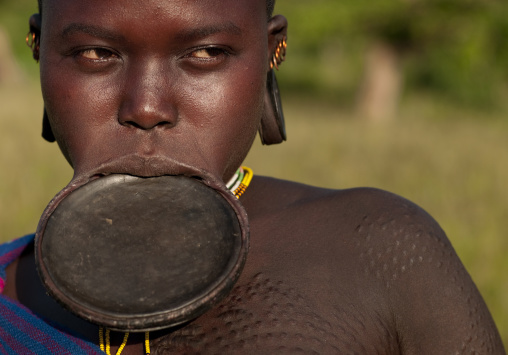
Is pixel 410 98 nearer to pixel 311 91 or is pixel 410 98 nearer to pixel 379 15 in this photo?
pixel 311 91

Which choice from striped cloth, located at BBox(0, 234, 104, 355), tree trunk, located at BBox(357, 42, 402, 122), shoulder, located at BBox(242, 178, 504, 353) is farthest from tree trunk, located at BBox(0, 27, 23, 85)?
shoulder, located at BBox(242, 178, 504, 353)

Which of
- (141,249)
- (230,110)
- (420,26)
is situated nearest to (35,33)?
(230,110)

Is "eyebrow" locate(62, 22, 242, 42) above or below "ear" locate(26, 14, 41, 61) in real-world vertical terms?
above

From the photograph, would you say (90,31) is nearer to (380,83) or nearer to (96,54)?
(96,54)

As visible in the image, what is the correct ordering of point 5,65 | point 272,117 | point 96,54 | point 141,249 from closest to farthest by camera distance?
point 141,249 < point 96,54 < point 272,117 < point 5,65

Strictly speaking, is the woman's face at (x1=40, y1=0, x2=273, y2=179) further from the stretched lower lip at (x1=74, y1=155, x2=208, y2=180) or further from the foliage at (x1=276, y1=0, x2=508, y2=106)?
the foliage at (x1=276, y1=0, x2=508, y2=106)

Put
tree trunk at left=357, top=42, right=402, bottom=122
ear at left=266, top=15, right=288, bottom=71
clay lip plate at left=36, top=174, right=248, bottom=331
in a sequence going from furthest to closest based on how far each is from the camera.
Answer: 1. tree trunk at left=357, top=42, right=402, bottom=122
2. ear at left=266, top=15, right=288, bottom=71
3. clay lip plate at left=36, top=174, right=248, bottom=331

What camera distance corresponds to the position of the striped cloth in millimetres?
1658

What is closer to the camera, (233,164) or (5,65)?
(233,164)

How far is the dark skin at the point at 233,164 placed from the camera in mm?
1552

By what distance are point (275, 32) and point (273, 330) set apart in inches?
31.5

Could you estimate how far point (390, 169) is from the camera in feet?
24.4

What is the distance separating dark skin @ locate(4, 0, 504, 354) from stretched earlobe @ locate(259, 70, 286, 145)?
0.30m

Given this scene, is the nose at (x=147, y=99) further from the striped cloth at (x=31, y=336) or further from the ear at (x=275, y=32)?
the striped cloth at (x=31, y=336)
